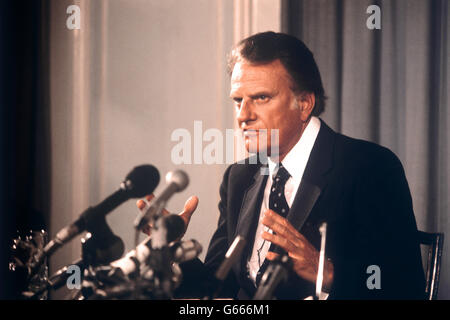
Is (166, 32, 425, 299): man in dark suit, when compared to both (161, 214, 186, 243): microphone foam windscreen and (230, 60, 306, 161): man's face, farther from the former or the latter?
(161, 214, 186, 243): microphone foam windscreen

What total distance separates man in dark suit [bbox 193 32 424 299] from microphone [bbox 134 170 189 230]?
42 cm

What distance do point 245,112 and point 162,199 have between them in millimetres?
598

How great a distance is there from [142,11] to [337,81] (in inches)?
35.4

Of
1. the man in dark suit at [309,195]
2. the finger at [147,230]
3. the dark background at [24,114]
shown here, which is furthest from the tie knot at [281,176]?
the dark background at [24,114]

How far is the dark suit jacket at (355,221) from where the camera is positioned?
3.75 feet

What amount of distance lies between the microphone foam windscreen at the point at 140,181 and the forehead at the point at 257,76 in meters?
0.51

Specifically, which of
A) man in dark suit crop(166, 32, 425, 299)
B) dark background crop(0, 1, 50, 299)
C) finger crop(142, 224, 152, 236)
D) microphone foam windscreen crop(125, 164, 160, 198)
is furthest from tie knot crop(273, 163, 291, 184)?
dark background crop(0, 1, 50, 299)

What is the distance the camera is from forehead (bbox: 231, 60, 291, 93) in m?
1.26

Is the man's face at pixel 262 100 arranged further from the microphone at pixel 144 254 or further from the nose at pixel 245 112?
the microphone at pixel 144 254

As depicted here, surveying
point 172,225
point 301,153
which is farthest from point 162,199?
point 301,153

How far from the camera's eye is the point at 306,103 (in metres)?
1.35

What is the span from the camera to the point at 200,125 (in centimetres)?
185

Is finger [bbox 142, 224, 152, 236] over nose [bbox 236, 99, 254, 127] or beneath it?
beneath
